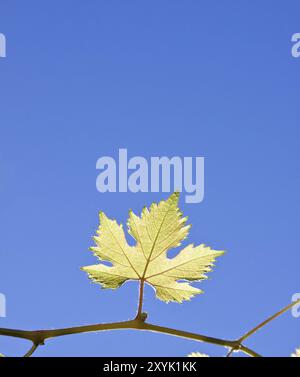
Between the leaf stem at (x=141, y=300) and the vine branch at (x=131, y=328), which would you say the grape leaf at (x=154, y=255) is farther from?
the vine branch at (x=131, y=328)

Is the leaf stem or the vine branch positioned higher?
the leaf stem

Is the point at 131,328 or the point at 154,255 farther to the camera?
the point at 154,255

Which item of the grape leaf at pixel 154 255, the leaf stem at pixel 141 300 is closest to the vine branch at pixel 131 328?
the leaf stem at pixel 141 300

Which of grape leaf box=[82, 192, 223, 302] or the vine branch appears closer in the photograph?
the vine branch

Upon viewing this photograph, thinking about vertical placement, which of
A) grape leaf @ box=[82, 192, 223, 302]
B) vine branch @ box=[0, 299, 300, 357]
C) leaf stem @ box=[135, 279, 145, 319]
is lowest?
vine branch @ box=[0, 299, 300, 357]

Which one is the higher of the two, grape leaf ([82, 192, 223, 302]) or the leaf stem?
grape leaf ([82, 192, 223, 302])

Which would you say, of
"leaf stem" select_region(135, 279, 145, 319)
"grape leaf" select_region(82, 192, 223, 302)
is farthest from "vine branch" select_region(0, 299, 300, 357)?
"grape leaf" select_region(82, 192, 223, 302)

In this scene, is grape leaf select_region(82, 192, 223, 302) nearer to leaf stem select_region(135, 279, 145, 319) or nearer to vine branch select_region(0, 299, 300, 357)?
leaf stem select_region(135, 279, 145, 319)
